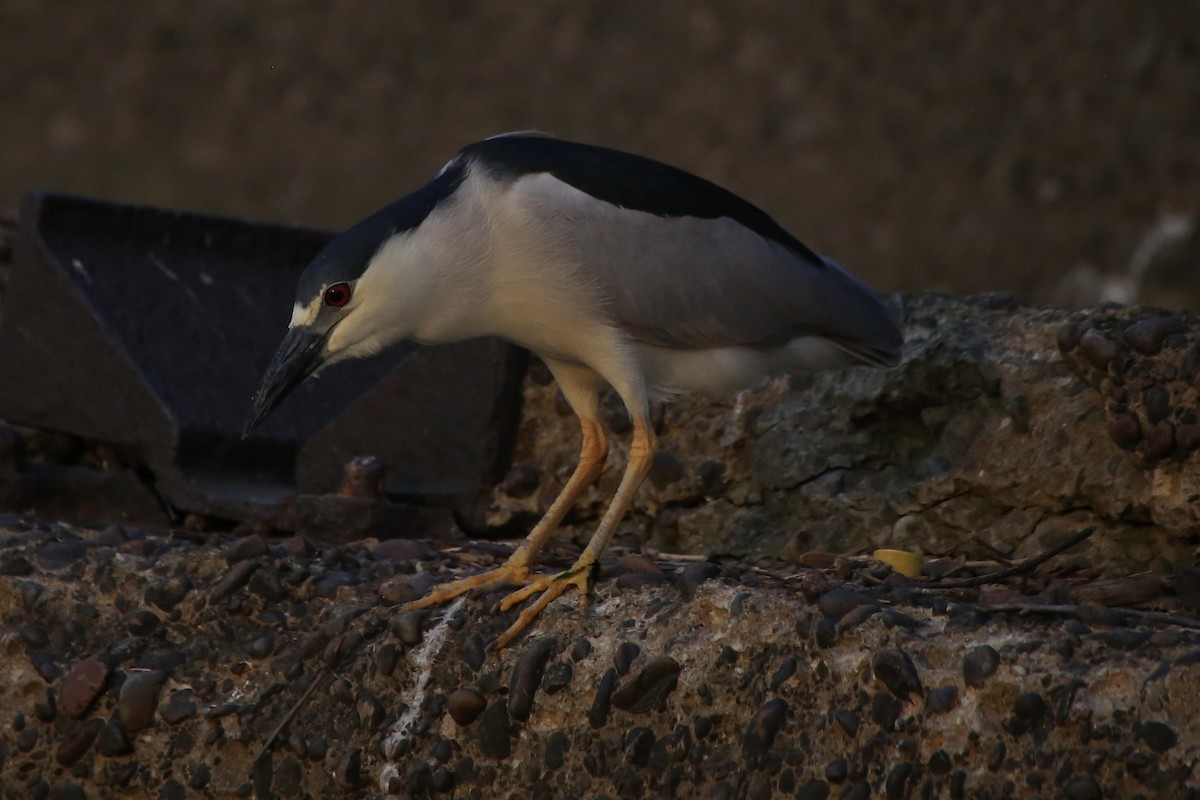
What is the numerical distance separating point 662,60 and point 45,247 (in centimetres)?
624

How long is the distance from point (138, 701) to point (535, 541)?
926 mm

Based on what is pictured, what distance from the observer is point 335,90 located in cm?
1159

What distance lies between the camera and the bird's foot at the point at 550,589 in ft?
10.9

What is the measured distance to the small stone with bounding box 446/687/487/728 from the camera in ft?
10.4

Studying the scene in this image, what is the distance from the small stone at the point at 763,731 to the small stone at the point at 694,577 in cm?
34

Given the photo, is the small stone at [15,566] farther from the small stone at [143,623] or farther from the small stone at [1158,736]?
the small stone at [1158,736]

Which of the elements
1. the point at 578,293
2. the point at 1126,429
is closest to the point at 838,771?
the point at 578,293

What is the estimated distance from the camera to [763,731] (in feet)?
9.50

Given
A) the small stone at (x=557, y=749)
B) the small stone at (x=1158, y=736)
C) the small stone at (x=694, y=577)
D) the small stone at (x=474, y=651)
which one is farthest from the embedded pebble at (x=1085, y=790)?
the small stone at (x=474, y=651)

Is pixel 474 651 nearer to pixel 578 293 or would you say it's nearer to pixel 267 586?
pixel 267 586

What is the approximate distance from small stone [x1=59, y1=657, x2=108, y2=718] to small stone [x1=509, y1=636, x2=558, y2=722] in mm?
897

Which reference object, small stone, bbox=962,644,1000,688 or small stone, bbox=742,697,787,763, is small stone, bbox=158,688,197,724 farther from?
small stone, bbox=962,644,1000,688

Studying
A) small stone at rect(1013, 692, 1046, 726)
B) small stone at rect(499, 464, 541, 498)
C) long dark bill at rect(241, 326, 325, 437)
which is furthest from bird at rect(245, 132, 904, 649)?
small stone at rect(1013, 692, 1046, 726)

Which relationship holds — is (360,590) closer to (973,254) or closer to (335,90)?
(973,254)
